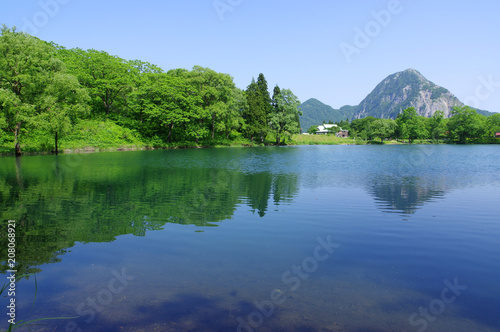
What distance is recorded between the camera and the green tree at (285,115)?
10312 centimetres

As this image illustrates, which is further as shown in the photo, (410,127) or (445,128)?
(445,128)

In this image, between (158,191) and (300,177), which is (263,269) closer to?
(158,191)

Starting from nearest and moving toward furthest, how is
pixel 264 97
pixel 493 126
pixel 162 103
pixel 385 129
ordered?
1. pixel 162 103
2. pixel 264 97
3. pixel 493 126
4. pixel 385 129

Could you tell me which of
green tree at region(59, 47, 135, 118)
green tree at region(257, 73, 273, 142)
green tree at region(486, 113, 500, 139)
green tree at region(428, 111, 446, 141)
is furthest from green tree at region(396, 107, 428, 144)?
green tree at region(59, 47, 135, 118)

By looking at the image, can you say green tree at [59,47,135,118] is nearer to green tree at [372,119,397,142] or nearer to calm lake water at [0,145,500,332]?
calm lake water at [0,145,500,332]

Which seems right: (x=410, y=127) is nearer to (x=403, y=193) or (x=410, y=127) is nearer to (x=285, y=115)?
(x=285, y=115)

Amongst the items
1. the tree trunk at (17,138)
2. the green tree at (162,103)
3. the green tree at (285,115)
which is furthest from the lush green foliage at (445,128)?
the tree trunk at (17,138)

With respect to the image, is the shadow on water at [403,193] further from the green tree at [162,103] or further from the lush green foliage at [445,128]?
the lush green foliage at [445,128]

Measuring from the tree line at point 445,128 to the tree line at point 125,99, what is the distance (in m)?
77.5

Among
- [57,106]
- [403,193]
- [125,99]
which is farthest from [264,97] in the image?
[403,193]

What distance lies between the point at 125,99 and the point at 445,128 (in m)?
158

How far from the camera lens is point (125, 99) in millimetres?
82062

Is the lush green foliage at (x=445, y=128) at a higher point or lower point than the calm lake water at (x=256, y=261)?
higher

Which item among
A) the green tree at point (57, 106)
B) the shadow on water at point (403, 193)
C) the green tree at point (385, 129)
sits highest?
the green tree at point (385, 129)
